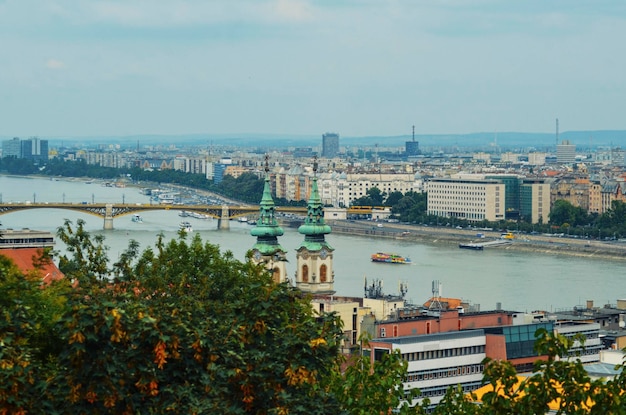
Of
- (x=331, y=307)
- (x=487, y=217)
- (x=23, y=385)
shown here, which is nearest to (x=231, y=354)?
(x=23, y=385)

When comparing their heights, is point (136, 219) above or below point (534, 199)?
below

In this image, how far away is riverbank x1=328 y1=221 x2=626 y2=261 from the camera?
85.0 ft

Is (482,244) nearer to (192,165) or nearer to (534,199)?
(534,199)

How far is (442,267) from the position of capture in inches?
853

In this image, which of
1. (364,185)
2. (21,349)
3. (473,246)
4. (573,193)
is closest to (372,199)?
(364,185)

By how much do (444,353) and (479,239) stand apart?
19589 millimetres

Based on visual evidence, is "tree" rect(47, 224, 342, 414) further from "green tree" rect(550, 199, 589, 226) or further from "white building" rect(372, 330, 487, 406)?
"green tree" rect(550, 199, 589, 226)

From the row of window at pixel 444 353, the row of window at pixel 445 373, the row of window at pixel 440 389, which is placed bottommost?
the row of window at pixel 440 389

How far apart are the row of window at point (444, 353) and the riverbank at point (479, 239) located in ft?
50.6

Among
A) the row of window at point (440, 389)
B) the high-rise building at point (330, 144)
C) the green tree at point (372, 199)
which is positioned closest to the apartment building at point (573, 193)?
the green tree at point (372, 199)

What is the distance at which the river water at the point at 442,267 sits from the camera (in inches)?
659

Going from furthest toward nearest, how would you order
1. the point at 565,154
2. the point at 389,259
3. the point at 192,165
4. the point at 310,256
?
the point at 565,154
the point at 192,165
the point at 389,259
the point at 310,256

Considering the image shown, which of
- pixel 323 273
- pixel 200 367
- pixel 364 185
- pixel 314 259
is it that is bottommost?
pixel 364 185

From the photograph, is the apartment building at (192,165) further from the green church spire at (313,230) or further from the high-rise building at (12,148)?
the green church spire at (313,230)
